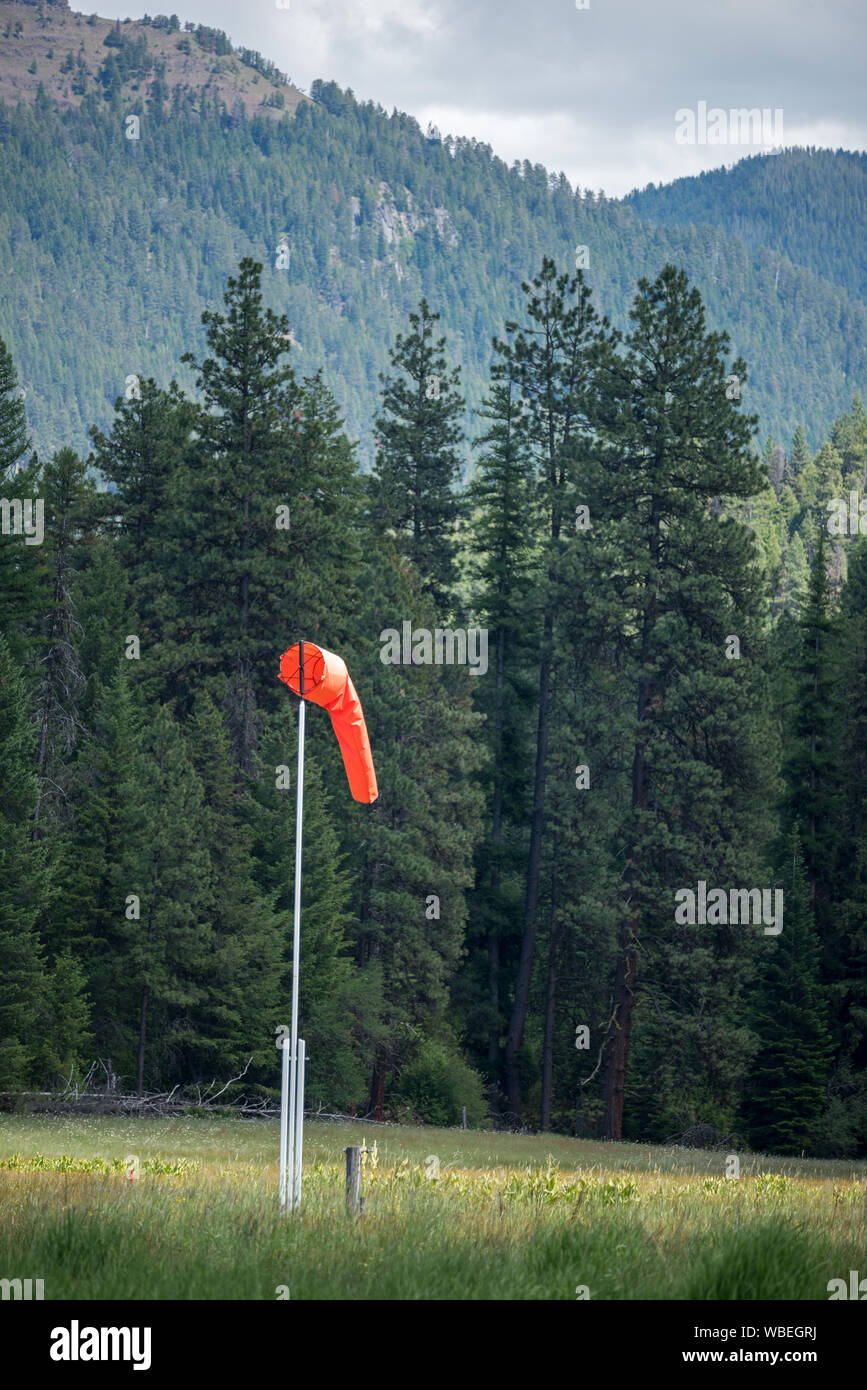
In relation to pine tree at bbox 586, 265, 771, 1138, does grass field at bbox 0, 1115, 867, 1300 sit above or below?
below

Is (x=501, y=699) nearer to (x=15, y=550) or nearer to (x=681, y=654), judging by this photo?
(x=681, y=654)

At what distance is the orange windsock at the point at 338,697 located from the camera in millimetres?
15945

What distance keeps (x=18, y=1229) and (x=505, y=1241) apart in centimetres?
319

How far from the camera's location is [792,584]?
119938 mm

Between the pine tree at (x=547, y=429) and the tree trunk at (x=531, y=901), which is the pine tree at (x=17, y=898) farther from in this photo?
the tree trunk at (x=531, y=901)

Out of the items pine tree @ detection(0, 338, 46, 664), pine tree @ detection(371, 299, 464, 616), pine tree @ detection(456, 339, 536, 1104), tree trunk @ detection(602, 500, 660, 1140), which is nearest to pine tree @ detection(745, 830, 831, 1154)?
tree trunk @ detection(602, 500, 660, 1140)

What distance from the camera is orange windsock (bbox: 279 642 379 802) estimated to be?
628 inches

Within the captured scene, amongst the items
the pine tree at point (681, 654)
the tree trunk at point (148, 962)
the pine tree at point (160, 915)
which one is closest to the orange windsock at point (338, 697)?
the pine tree at point (160, 915)

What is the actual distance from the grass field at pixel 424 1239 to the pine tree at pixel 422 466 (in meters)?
42.7

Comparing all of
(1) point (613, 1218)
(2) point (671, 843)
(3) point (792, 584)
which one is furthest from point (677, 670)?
(3) point (792, 584)

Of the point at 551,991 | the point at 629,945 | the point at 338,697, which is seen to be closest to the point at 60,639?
the point at 551,991

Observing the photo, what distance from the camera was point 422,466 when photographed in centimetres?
5791

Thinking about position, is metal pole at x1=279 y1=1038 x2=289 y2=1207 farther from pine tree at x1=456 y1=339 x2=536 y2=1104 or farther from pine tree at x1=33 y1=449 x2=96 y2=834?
pine tree at x1=456 y1=339 x2=536 y2=1104

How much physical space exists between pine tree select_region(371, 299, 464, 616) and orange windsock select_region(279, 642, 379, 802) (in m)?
39.4
